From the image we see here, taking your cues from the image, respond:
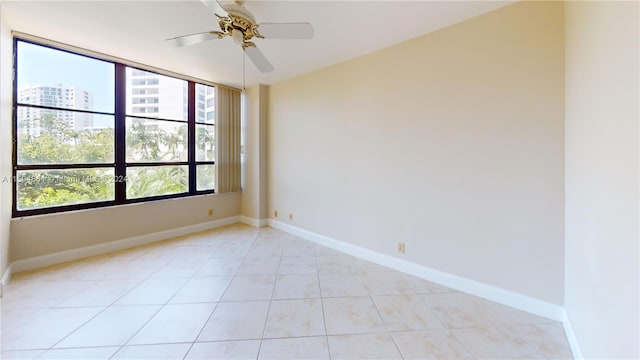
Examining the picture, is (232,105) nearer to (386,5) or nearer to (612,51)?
(386,5)

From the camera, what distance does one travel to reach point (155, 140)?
4316 mm

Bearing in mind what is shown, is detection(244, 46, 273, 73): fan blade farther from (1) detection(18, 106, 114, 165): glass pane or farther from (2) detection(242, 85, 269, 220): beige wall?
(1) detection(18, 106, 114, 165): glass pane

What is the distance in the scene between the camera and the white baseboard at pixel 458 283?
2.19 meters

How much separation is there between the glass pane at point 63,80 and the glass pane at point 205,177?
1664mm

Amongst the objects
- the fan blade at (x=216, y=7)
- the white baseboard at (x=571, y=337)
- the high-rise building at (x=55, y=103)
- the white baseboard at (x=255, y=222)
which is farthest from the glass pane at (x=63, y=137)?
the white baseboard at (x=571, y=337)

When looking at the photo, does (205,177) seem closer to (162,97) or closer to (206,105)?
(206,105)

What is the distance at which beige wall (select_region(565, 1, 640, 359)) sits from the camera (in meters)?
1.05

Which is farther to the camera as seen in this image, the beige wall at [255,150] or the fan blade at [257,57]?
the beige wall at [255,150]

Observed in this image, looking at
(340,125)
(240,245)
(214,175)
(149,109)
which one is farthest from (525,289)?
(149,109)

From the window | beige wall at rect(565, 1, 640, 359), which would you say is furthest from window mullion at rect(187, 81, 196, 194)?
beige wall at rect(565, 1, 640, 359)

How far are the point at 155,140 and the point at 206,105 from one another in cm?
119

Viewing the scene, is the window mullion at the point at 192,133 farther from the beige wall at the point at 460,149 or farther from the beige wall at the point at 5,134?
the beige wall at the point at 460,149

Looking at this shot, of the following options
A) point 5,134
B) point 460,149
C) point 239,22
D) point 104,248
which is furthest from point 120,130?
point 460,149

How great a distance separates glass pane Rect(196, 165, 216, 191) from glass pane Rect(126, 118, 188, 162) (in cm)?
37
